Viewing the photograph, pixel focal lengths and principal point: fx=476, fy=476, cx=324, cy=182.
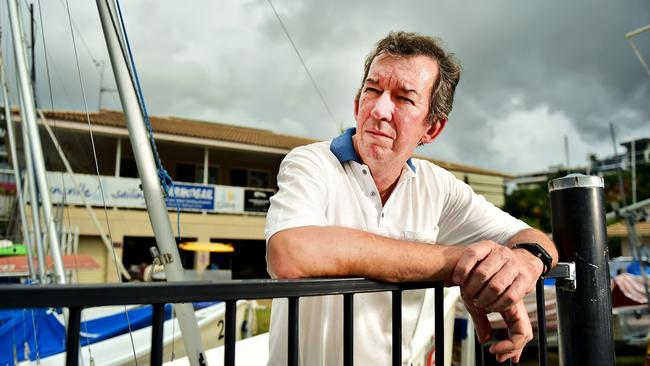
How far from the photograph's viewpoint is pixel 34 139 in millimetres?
4895

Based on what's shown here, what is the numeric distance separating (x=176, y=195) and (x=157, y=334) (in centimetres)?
1716

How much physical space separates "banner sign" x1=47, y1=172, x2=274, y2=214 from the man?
14.6 metres

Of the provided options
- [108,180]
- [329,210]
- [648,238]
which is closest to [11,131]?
[329,210]

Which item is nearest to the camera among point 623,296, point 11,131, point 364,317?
point 364,317

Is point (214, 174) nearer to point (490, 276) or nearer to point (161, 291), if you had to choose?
point (490, 276)

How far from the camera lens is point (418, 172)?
5.87ft

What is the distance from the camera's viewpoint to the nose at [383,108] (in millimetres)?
1587

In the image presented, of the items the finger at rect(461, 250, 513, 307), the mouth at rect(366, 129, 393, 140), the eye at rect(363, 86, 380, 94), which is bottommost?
the finger at rect(461, 250, 513, 307)

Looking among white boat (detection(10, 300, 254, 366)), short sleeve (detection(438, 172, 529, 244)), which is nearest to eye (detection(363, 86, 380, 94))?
short sleeve (detection(438, 172, 529, 244))

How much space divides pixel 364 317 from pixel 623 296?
9.11 m

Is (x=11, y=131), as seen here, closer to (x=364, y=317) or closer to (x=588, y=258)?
(x=364, y=317)

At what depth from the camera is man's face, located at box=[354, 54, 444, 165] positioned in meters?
1.60

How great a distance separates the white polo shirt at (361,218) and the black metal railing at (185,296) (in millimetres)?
264

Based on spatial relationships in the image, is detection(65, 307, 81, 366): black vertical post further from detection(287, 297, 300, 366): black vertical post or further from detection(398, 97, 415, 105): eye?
detection(398, 97, 415, 105): eye
